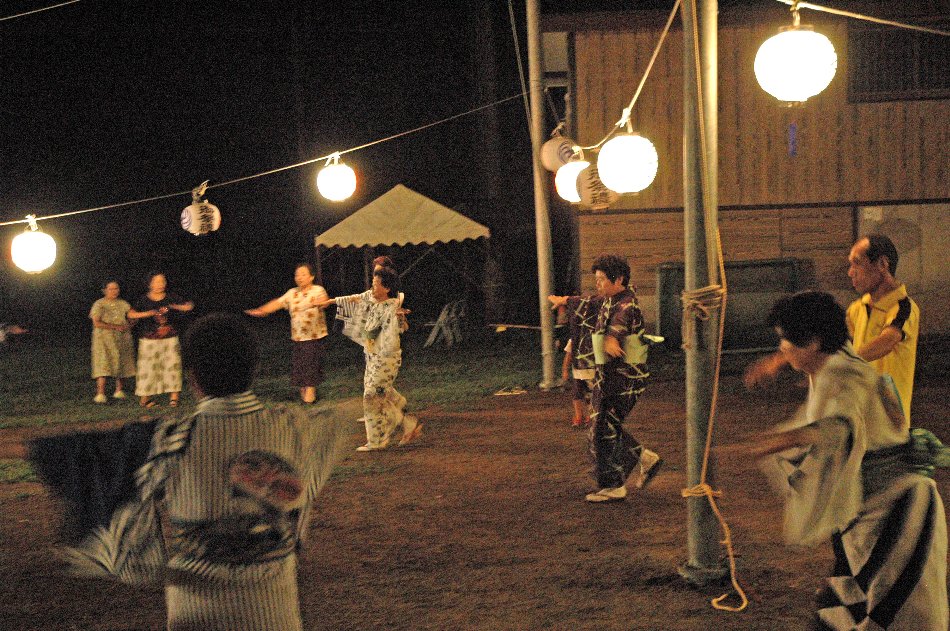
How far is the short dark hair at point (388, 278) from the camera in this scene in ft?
30.3

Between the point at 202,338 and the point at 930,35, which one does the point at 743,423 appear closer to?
the point at 202,338

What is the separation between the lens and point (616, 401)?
22.6 ft

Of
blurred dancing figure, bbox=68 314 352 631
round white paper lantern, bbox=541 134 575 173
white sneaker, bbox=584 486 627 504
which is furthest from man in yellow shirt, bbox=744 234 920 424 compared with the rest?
round white paper lantern, bbox=541 134 575 173

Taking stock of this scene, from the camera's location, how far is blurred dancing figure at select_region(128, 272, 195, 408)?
39.9 ft

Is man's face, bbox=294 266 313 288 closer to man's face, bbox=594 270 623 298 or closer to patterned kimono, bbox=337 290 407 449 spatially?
patterned kimono, bbox=337 290 407 449

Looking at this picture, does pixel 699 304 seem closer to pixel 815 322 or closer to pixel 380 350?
pixel 815 322

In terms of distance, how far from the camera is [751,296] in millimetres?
14742

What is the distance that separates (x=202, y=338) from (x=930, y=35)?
16.9m

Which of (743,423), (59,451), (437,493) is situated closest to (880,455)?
A: (59,451)

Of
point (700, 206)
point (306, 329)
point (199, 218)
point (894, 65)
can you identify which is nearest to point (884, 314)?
point (700, 206)

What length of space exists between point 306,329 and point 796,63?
25.4 feet

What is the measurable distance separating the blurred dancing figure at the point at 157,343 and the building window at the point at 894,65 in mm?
11992

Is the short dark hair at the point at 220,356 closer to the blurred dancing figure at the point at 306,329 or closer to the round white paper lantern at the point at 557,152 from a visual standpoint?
the round white paper lantern at the point at 557,152

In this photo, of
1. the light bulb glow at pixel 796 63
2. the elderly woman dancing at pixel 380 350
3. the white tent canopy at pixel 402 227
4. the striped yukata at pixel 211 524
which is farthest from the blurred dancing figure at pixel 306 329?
the striped yukata at pixel 211 524
